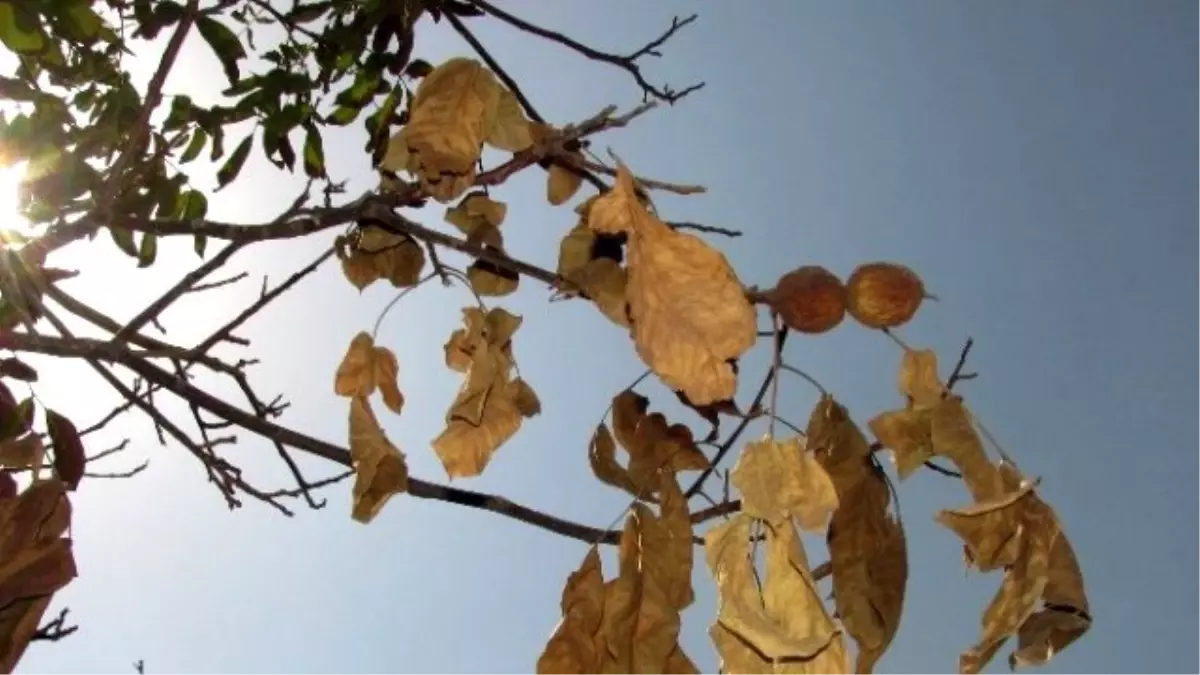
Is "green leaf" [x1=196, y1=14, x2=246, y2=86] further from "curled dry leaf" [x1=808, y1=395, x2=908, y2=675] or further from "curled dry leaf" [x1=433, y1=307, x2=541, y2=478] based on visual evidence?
"curled dry leaf" [x1=808, y1=395, x2=908, y2=675]

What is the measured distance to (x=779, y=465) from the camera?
A: 100 cm

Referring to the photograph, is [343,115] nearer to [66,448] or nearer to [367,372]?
[66,448]

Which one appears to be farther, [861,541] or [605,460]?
[605,460]

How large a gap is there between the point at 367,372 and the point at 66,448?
720 mm

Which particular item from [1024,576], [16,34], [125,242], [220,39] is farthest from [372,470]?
[125,242]

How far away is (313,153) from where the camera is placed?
8.41ft

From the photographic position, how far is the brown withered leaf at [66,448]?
1.87 m

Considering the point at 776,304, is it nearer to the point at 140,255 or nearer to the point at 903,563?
the point at 903,563

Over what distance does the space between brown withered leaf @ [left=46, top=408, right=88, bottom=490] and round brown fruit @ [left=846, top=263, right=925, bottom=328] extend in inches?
54.2

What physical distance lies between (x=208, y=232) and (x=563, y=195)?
512 millimetres

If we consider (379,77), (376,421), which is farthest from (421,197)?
(379,77)

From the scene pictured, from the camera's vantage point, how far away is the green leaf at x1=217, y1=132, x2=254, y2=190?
243 centimetres

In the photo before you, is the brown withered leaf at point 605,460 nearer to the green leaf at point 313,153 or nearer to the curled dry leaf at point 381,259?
the curled dry leaf at point 381,259

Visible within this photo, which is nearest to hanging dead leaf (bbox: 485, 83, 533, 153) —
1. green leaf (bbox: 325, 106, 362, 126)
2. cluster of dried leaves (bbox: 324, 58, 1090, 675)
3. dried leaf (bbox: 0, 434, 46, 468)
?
cluster of dried leaves (bbox: 324, 58, 1090, 675)
